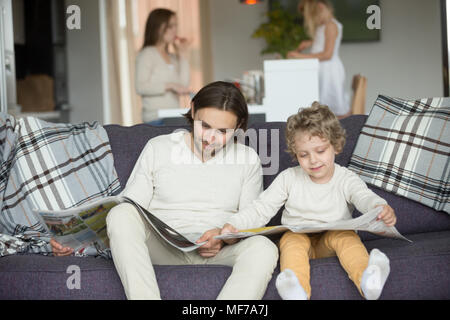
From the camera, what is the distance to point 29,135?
6.85 feet

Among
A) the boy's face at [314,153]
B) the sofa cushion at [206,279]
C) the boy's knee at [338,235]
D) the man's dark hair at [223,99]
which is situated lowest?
the sofa cushion at [206,279]

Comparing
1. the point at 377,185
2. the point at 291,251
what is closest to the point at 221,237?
the point at 291,251

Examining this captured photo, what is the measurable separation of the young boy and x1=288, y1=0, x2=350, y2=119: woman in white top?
8.11 ft

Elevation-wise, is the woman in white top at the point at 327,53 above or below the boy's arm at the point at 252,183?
above

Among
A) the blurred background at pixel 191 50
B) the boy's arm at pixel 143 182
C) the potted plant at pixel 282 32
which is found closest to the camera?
the boy's arm at pixel 143 182

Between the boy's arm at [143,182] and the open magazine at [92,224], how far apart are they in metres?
0.18

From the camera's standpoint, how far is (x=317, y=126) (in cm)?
167

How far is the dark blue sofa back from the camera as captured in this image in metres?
1.94

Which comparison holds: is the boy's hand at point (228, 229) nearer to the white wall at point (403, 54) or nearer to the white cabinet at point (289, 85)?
the white cabinet at point (289, 85)

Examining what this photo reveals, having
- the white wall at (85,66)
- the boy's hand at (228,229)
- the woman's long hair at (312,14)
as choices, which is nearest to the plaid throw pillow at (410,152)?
the boy's hand at (228,229)

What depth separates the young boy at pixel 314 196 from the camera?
62.7 inches

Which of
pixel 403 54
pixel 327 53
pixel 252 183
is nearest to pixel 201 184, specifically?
pixel 252 183
